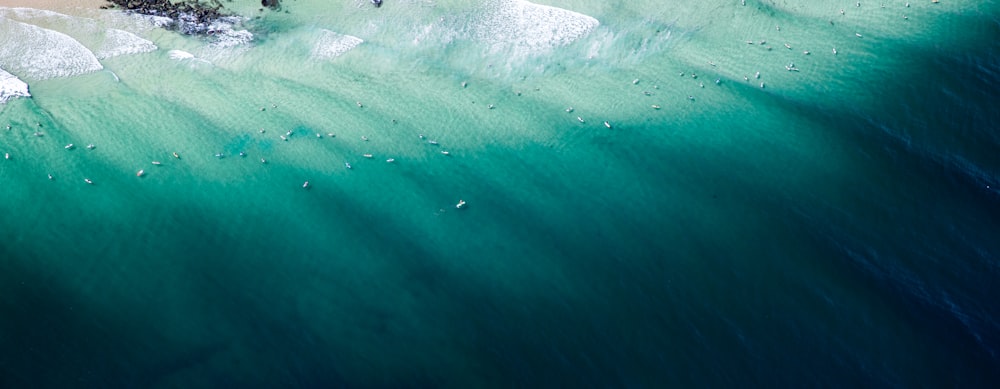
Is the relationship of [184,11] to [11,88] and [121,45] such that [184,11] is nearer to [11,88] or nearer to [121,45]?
[121,45]

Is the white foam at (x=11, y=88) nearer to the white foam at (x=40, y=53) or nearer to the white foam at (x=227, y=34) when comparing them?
the white foam at (x=40, y=53)

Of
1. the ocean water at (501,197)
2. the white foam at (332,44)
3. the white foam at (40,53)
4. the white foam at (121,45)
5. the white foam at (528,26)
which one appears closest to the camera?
the ocean water at (501,197)

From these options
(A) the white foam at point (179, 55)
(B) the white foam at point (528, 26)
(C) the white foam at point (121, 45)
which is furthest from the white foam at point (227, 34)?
(B) the white foam at point (528, 26)

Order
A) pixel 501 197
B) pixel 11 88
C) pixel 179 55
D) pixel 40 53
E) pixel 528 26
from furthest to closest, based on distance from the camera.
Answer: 1. pixel 528 26
2. pixel 179 55
3. pixel 40 53
4. pixel 11 88
5. pixel 501 197

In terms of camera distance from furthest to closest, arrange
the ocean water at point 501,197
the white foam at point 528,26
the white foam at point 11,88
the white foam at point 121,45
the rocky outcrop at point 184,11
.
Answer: the white foam at point 528,26, the rocky outcrop at point 184,11, the white foam at point 121,45, the white foam at point 11,88, the ocean water at point 501,197

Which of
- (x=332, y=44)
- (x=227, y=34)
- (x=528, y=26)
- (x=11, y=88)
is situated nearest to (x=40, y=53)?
(x=11, y=88)

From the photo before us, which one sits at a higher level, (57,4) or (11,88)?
(57,4)

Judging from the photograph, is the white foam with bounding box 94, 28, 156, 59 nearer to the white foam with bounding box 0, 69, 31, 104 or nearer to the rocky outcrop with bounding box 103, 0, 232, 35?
the rocky outcrop with bounding box 103, 0, 232, 35
